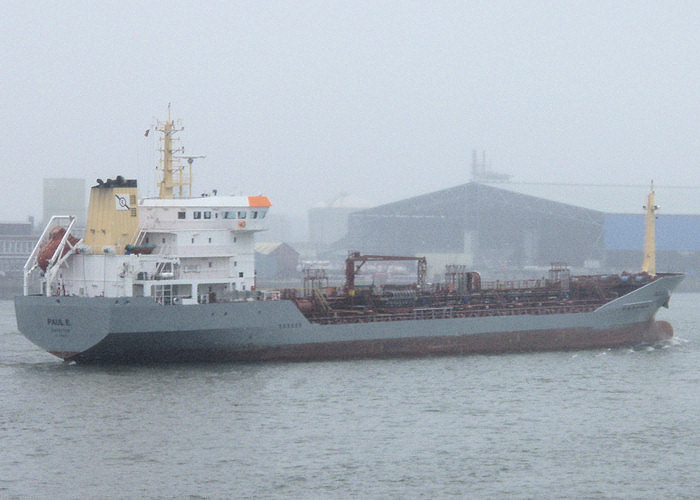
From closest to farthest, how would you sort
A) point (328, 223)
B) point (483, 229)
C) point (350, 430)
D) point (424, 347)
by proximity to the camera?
point (350, 430) → point (424, 347) → point (483, 229) → point (328, 223)

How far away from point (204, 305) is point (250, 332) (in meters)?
1.81

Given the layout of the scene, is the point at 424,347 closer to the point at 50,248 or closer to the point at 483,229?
the point at 50,248

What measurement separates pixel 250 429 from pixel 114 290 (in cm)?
974

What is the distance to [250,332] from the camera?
110 ft

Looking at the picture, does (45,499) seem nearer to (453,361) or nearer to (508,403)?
(508,403)

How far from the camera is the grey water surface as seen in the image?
21.2 meters

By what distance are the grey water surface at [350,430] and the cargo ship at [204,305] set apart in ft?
2.56

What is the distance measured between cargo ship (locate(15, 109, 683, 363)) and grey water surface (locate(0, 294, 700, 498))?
779 millimetres

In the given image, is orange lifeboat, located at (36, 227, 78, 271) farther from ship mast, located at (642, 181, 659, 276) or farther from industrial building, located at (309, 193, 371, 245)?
industrial building, located at (309, 193, 371, 245)

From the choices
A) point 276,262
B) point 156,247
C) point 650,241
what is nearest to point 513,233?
point 276,262

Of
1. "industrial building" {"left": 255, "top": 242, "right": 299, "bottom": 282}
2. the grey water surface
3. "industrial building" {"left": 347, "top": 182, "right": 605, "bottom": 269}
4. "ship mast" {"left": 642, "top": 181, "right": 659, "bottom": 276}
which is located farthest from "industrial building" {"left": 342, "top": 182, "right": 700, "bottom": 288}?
the grey water surface

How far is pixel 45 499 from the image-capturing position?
2008cm

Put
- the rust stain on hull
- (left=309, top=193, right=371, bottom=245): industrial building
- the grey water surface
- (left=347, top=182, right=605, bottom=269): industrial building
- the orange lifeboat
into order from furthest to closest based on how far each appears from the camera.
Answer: (left=309, top=193, right=371, bottom=245): industrial building
(left=347, top=182, right=605, bottom=269): industrial building
the orange lifeboat
the rust stain on hull
the grey water surface

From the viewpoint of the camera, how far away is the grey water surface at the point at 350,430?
69.7 feet
